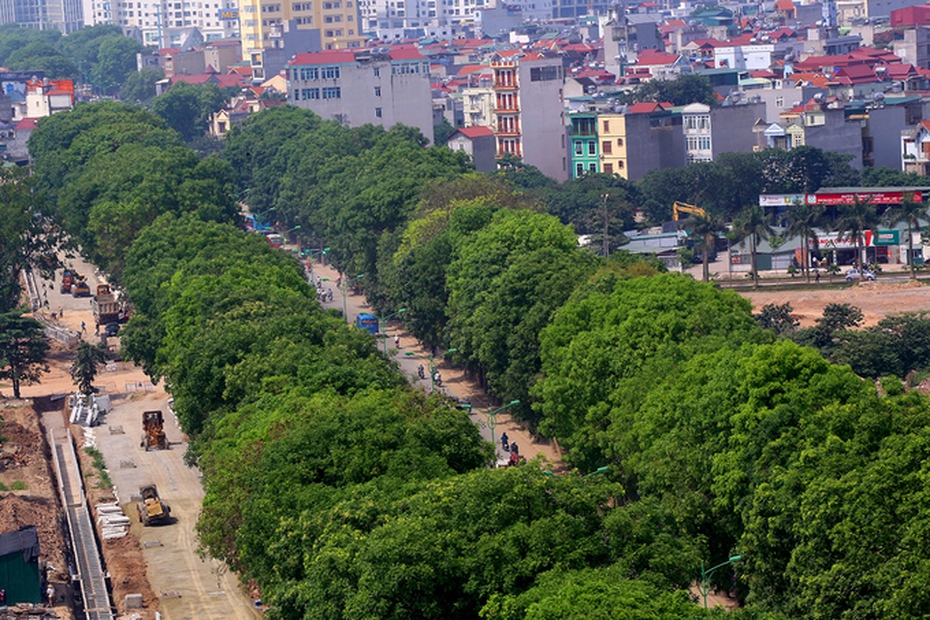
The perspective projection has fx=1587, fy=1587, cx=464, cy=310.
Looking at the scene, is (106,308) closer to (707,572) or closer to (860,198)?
(860,198)

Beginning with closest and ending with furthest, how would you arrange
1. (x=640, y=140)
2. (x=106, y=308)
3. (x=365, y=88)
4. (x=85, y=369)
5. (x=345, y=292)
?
(x=85, y=369)
(x=106, y=308)
(x=345, y=292)
(x=640, y=140)
(x=365, y=88)

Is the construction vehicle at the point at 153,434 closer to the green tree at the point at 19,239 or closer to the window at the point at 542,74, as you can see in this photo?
the green tree at the point at 19,239

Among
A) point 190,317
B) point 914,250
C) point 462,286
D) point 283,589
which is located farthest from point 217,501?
point 914,250

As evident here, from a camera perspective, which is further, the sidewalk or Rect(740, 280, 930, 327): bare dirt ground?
Rect(740, 280, 930, 327): bare dirt ground

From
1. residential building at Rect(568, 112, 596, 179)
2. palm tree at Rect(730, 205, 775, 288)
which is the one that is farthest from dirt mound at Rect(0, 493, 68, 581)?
residential building at Rect(568, 112, 596, 179)

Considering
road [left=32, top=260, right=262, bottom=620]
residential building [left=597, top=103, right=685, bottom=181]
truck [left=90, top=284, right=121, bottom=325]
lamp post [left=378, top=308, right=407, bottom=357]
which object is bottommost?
road [left=32, top=260, right=262, bottom=620]

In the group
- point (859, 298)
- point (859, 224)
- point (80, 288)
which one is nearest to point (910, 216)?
point (859, 224)

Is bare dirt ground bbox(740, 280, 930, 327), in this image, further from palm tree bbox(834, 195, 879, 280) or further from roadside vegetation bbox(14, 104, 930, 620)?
roadside vegetation bbox(14, 104, 930, 620)
